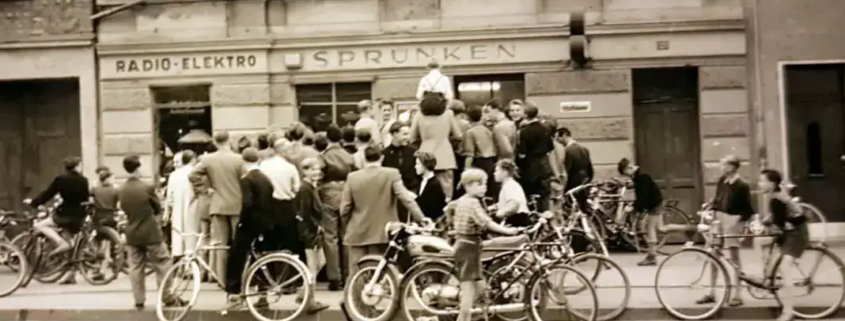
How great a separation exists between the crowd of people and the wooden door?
3067 millimetres

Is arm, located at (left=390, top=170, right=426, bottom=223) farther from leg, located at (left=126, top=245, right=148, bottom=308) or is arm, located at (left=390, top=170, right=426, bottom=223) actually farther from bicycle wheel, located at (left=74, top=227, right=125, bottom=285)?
bicycle wheel, located at (left=74, top=227, right=125, bottom=285)

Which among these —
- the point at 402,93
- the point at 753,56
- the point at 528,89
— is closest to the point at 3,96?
the point at 402,93

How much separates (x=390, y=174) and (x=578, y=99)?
7.25 metres

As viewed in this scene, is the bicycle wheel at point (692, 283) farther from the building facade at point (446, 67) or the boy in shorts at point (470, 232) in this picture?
the building facade at point (446, 67)

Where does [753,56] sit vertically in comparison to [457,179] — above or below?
above

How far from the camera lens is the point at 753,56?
19219mm

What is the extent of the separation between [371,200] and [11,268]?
5988 millimetres

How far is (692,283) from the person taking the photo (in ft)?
42.1

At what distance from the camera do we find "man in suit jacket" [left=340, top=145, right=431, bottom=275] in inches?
514

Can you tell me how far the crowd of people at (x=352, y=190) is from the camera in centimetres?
1296

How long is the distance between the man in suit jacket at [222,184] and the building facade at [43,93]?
7.65 m

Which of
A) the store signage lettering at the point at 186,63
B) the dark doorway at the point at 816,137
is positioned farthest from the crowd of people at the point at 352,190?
the store signage lettering at the point at 186,63

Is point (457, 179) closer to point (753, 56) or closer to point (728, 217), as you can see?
point (728, 217)

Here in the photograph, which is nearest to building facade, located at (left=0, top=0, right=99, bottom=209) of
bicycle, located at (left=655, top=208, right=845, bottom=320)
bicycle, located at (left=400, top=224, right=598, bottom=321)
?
bicycle, located at (left=400, top=224, right=598, bottom=321)
